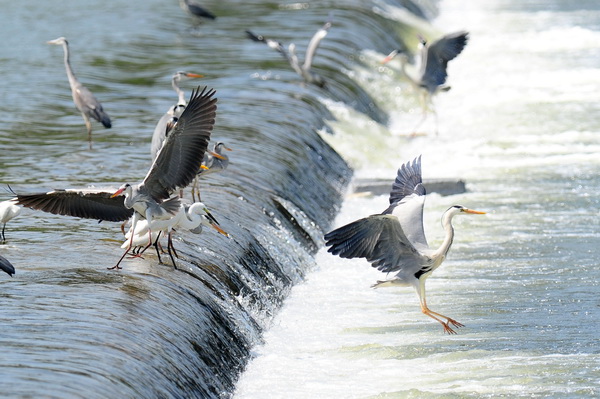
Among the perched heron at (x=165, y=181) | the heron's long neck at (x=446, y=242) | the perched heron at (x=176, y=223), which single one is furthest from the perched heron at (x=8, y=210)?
the heron's long neck at (x=446, y=242)

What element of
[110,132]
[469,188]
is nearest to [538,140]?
[469,188]

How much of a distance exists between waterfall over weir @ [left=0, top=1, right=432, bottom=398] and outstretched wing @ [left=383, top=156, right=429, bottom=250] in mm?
1374

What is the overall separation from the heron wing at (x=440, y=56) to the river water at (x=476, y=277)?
817mm

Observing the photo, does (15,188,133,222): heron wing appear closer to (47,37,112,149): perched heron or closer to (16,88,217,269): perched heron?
Result: (16,88,217,269): perched heron

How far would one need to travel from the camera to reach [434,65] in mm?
20906

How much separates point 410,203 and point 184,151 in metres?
1.81

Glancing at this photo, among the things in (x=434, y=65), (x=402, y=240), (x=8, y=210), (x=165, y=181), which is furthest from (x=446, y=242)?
(x=434, y=65)

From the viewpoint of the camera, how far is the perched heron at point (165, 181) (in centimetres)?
862

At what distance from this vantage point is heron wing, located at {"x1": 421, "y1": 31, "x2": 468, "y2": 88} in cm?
2033

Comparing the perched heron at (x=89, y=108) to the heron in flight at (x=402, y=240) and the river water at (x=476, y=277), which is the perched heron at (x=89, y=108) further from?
the heron in flight at (x=402, y=240)

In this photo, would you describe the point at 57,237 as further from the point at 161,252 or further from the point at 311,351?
the point at 311,351

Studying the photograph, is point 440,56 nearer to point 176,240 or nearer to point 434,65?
point 434,65

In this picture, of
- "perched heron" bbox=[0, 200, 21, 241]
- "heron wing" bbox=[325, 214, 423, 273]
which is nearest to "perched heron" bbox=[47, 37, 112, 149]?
"perched heron" bbox=[0, 200, 21, 241]

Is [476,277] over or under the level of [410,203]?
under
